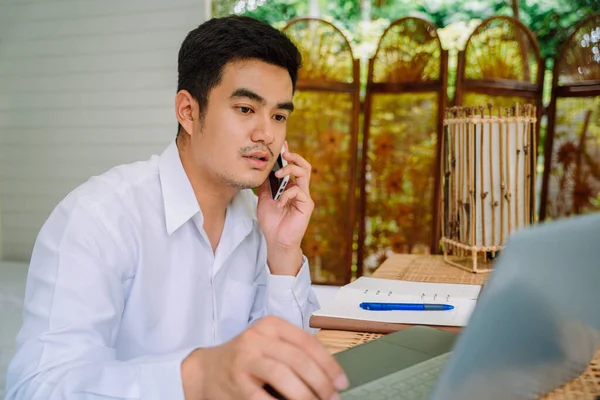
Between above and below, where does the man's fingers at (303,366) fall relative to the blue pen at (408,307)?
above

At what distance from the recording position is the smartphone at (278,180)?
4.50 ft

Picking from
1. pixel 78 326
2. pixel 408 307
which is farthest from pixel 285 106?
pixel 78 326

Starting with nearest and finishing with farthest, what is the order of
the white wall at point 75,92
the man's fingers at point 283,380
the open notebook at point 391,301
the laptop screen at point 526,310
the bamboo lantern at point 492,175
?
the laptop screen at point 526,310 → the man's fingers at point 283,380 → the open notebook at point 391,301 → the bamboo lantern at point 492,175 → the white wall at point 75,92

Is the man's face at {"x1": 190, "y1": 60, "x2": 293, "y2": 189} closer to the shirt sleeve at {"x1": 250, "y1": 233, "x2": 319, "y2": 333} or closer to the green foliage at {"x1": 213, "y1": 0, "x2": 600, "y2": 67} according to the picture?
the shirt sleeve at {"x1": 250, "y1": 233, "x2": 319, "y2": 333}

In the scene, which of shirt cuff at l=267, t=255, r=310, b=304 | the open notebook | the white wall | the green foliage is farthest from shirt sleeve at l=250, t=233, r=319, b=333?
the green foliage

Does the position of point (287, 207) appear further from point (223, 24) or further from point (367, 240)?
point (367, 240)

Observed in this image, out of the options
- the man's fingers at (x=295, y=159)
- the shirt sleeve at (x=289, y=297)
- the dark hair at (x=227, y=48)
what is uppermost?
the dark hair at (x=227, y=48)

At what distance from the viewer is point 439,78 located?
9.54 feet

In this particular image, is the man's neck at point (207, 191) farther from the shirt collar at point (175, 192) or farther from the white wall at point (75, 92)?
the white wall at point (75, 92)

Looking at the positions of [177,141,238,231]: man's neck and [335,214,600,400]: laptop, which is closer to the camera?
[335,214,600,400]: laptop

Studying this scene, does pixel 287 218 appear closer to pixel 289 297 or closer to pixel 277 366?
pixel 289 297

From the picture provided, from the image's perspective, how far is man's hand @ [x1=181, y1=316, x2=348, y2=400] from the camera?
1.69 ft

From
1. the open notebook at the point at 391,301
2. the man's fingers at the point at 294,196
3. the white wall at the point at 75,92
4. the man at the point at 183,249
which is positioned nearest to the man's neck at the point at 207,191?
the man at the point at 183,249

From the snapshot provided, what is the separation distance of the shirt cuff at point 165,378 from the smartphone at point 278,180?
71cm
